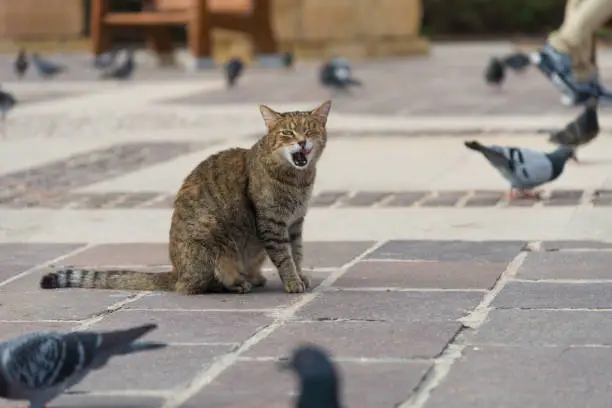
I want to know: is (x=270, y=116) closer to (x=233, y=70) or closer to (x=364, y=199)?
(x=364, y=199)

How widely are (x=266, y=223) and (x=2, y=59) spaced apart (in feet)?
62.0

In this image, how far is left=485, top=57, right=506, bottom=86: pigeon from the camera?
17.0m

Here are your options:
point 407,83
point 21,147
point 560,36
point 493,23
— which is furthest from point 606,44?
point 21,147

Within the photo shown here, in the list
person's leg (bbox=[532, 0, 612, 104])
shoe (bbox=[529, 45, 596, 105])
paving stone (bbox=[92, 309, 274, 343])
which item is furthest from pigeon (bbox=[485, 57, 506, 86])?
paving stone (bbox=[92, 309, 274, 343])

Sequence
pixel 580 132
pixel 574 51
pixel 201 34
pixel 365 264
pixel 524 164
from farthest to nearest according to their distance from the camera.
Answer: pixel 201 34
pixel 574 51
pixel 580 132
pixel 524 164
pixel 365 264

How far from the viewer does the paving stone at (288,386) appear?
4980 millimetres

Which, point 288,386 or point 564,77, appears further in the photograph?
point 564,77

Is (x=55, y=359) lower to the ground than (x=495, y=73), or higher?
higher

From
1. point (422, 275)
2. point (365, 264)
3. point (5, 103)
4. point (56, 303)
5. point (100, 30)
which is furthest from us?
point (100, 30)

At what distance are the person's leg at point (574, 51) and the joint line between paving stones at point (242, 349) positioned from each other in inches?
304

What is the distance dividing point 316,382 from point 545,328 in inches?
85.1

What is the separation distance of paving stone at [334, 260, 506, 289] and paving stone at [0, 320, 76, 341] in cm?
134

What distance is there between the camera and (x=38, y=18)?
26.2 m

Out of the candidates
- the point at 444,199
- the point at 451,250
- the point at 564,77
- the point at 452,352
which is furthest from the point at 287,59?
the point at 452,352
